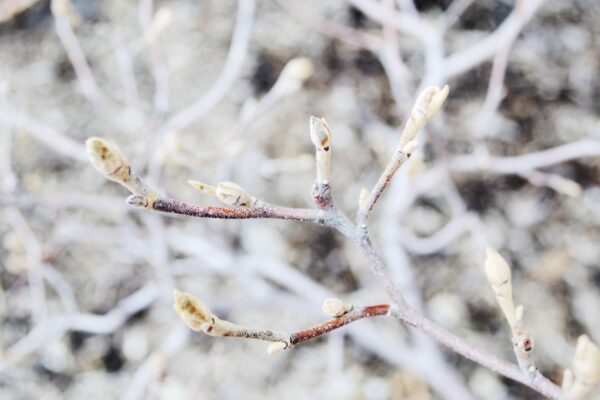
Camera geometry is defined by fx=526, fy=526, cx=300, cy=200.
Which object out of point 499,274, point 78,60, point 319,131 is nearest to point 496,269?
point 499,274

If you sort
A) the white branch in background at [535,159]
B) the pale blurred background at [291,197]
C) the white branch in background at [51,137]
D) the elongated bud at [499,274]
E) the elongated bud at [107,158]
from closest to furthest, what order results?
the elongated bud at [107,158] → the elongated bud at [499,274] → the white branch in background at [535,159] → the white branch in background at [51,137] → the pale blurred background at [291,197]

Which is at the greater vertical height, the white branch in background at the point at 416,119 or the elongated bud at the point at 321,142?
the white branch in background at the point at 416,119

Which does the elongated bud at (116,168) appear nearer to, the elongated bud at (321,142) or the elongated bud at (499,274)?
the elongated bud at (321,142)

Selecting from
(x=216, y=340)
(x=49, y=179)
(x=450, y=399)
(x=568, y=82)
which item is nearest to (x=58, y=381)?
(x=216, y=340)

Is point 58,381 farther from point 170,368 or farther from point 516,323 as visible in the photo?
point 516,323

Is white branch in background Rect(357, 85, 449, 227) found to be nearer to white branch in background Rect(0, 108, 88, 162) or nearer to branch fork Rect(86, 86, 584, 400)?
branch fork Rect(86, 86, 584, 400)

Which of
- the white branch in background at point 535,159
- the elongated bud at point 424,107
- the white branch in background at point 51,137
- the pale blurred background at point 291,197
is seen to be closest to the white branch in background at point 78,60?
the pale blurred background at point 291,197
